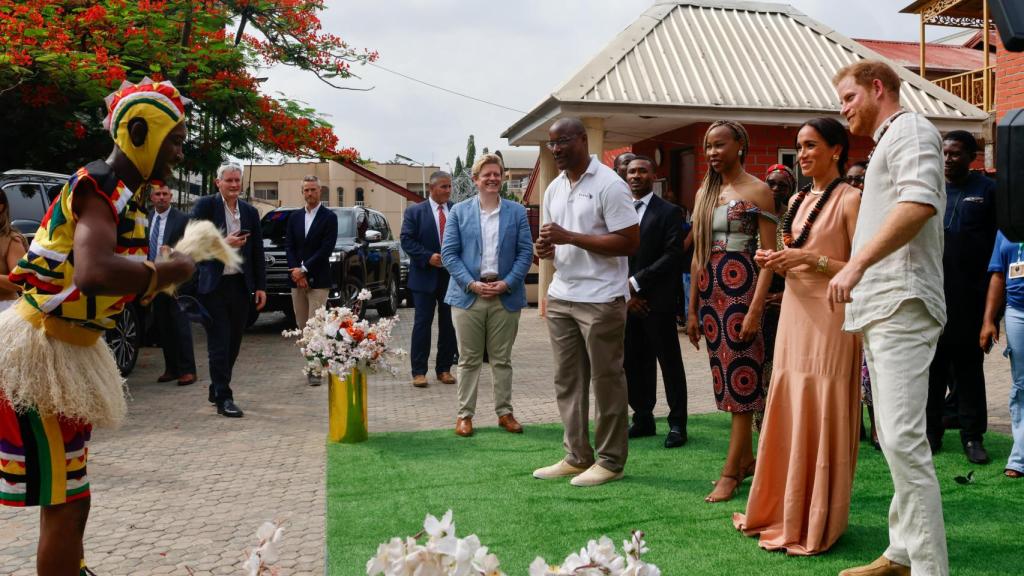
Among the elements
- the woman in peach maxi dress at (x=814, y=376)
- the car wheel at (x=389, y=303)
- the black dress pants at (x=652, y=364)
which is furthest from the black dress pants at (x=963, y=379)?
the car wheel at (x=389, y=303)

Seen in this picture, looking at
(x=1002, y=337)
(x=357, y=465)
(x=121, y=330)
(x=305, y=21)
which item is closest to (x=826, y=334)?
Answer: (x=357, y=465)

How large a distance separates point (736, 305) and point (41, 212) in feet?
24.2

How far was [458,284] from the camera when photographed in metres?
6.94

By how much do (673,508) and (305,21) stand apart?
13875mm

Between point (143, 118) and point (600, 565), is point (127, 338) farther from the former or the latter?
point (600, 565)

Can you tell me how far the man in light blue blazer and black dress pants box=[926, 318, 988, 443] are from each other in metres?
2.99

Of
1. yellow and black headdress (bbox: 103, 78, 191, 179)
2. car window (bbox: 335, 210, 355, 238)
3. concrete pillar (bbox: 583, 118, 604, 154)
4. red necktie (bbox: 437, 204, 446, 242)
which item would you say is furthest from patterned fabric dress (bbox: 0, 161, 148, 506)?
car window (bbox: 335, 210, 355, 238)

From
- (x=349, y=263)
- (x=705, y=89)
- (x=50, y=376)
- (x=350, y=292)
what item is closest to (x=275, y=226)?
(x=349, y=263)

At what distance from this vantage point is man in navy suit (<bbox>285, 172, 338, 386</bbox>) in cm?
909

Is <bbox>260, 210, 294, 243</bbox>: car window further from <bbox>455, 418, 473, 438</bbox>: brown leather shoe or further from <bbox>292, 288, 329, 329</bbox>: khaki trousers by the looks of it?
<bbox>455, 418, 473, 438</bbox>: brown leather shoe

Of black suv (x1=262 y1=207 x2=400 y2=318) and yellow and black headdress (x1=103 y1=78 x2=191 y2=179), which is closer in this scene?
yellow and black headdress (x1=103 y1=78 x2=191 y2=179)

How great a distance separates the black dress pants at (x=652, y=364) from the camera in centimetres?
637

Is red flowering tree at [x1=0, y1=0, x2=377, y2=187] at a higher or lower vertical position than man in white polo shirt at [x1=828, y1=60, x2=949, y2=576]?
higher

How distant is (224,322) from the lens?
752 centimetres
